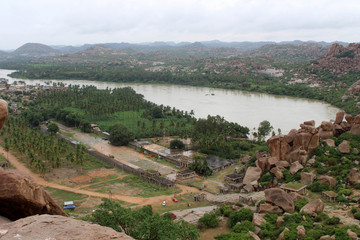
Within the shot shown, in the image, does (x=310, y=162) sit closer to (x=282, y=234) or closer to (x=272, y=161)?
(x=272, y=161)

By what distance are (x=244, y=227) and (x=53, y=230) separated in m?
12.9

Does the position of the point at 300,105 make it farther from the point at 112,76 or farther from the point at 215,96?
the point at 112,76

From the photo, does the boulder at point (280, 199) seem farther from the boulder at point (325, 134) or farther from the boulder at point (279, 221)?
the boulder at point (325, 134)

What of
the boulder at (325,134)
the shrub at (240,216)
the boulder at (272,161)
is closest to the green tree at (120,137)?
the boulder at (272,161)

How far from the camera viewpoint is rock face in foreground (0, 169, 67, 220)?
939cm

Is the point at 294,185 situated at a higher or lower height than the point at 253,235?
higher

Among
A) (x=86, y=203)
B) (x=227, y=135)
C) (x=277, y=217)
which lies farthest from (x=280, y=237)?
(x=227, y=135)

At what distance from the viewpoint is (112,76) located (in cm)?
11469

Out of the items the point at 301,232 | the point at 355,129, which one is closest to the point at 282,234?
the point at 301,232

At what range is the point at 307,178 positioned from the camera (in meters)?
23.8

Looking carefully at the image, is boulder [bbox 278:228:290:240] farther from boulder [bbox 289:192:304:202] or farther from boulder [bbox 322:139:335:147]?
boulder [bbox 322:139:335:147]

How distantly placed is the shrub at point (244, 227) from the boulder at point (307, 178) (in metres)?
7.54

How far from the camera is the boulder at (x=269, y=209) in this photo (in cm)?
2003

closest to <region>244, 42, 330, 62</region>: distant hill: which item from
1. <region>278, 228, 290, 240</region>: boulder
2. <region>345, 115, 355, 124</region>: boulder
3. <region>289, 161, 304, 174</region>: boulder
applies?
<region>345, 115, 355, 124</region>: boulder
